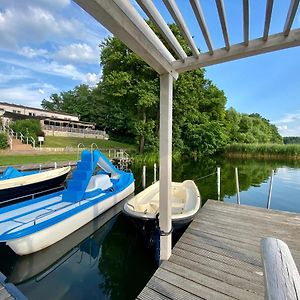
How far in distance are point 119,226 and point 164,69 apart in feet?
14.6

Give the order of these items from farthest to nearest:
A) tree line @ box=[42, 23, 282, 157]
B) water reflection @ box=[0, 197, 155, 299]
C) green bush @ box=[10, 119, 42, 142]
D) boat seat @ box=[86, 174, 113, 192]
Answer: green bush @ box=[10, 119, 42, 142] < tree line @ box=[42, 23, 282, 157] < boat seat @ box=[86, 174, 113, 192] < water reflection @ box=[0, 197, 155, 299]

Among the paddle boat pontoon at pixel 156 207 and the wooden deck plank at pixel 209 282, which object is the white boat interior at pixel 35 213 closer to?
the paddle boat pontoon at pixel 156 207

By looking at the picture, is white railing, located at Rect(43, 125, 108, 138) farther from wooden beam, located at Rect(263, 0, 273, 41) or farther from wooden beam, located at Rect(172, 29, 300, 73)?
wooden beam, located at Rect(263, 0, 273, 41)

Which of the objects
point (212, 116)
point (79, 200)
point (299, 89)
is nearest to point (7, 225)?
point (79, 200)

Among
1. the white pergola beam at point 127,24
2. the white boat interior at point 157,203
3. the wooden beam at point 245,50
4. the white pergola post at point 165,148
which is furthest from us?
the white boat interior at point 157,203

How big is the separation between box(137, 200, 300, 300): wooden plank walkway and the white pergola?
1.19ft

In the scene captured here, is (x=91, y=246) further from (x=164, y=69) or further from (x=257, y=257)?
(x=164, y=69)

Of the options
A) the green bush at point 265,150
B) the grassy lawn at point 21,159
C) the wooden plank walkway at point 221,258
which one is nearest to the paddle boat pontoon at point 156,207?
the wooden plank walkway at point 221,258

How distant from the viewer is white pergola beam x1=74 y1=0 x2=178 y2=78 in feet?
4.34

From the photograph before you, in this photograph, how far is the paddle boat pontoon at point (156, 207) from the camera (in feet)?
12.5

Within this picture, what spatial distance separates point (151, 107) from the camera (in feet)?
58.9

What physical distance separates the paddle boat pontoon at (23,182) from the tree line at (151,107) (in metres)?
9.05

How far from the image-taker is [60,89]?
48969mm

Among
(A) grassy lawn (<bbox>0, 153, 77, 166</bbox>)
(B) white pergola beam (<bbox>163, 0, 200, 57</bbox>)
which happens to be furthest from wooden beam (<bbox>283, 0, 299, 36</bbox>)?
(A) grassy lawn (<bbox>0, 153, 77, 166</bbox>)
